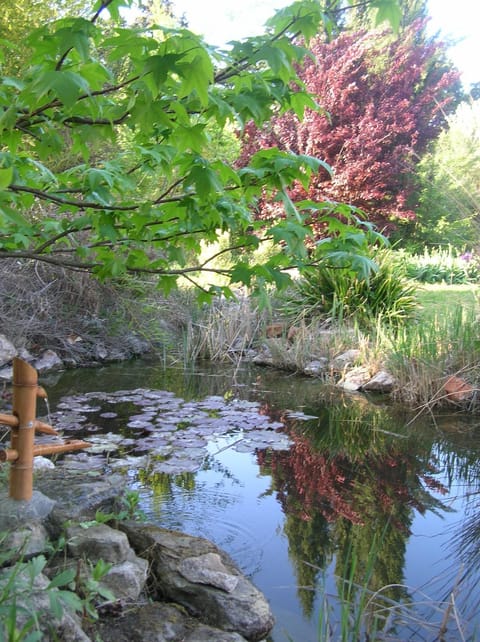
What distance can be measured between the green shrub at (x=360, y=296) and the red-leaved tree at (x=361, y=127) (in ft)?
17.7

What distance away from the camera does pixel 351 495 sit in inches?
122

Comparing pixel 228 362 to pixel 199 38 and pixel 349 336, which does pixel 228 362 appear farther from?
pixel 199 38

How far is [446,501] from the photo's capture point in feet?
10.1

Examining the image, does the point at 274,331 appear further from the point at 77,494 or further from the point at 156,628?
the point at 156,628

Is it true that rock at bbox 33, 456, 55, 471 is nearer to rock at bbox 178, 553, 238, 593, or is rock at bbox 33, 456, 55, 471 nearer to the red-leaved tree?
rock at bbox 178, 553, 238, 593

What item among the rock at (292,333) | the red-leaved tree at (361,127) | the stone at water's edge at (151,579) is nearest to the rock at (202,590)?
the stone at water's edge at (151,579)

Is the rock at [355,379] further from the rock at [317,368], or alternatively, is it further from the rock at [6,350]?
the rock at [6,350]

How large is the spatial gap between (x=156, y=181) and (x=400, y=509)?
19.0ft

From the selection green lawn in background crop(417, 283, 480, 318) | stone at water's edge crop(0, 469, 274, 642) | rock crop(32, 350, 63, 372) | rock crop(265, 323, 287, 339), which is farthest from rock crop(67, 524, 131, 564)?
green lawn in background crop(417, 283, 480, 318)

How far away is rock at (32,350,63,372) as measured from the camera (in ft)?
21.4

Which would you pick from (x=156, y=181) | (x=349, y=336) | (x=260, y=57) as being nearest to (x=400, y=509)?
(x=260, y=57)

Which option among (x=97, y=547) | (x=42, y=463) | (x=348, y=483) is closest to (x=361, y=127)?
(x=348, y=483)

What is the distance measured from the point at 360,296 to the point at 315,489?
4709 millimetres

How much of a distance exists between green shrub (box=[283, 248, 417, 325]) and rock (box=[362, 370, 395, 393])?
57.7 inches
